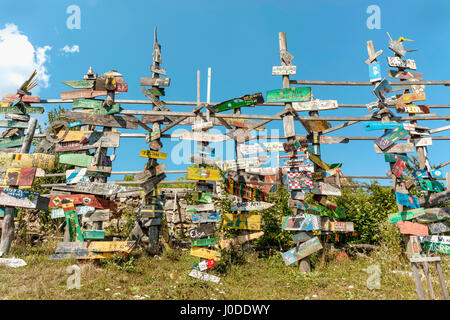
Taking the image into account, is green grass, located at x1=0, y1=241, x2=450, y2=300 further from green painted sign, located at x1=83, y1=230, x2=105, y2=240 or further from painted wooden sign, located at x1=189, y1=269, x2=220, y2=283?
green painted sign, located at x1=83, y1=230, x2=105, y2=240

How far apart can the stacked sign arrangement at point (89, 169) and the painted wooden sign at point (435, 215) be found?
7.32m

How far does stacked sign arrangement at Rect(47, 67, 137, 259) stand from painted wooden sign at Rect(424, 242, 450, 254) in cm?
730

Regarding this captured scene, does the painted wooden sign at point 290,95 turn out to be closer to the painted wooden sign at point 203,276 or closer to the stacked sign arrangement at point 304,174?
the stacked sign arrangement at point 304,174

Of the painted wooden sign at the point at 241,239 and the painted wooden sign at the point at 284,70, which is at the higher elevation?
the painted wooden sign at the point at 284,70

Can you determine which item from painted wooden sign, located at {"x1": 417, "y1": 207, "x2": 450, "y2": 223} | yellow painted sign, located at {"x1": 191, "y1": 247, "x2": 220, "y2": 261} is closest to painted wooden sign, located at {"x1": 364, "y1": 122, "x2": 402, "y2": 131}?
painted wooden sign, located at {"x1": 417, "y1": 207, "x2": 450, "y2": 223}

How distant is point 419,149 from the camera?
8156 mm

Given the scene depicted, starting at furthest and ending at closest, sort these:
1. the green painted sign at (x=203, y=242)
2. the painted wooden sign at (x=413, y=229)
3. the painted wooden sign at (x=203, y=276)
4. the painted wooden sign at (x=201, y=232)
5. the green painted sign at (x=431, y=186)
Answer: the green painted sign at (x=431, y=186) → the painted wooden sign at (x=413, y=229) → the painted wooden sign at (x=201, y=232) → the green painted sign at (x=203, y=242) → the painted wooden sign at (x=203, y=276)

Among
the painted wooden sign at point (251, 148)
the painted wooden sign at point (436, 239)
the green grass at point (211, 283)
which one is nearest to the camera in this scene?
the green grass at point (211, 283)

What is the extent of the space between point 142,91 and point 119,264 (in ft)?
15.6

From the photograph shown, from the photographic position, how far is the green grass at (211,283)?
16.1ft

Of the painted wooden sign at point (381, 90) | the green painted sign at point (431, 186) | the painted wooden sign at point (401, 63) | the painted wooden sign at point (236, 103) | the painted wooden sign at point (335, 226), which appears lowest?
the painted wooden sign at point (335, 226)

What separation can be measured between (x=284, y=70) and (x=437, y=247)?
19.1 ft

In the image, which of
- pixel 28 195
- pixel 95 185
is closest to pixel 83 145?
pixel 95 185

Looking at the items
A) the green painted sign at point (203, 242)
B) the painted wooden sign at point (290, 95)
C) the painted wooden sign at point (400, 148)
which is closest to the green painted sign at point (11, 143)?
the green painted sign at point (203, 242)
